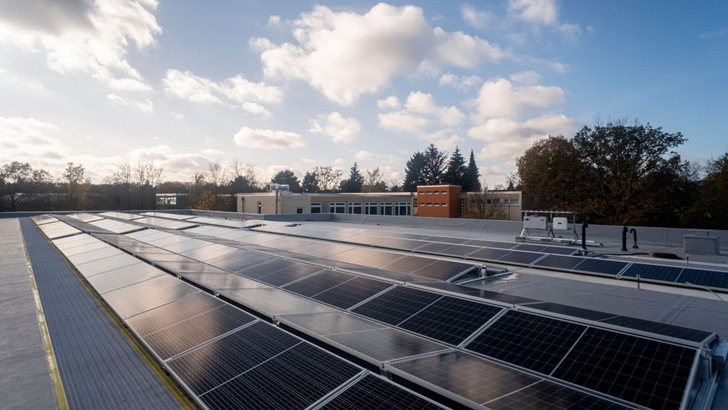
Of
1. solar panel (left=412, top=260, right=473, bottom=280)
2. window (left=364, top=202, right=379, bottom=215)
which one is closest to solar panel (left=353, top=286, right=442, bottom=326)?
solar panel (left=412, top=260, right=473, bottom=280)

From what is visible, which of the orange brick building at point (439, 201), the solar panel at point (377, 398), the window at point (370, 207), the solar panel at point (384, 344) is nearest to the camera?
the solar panel at point (377, 398)

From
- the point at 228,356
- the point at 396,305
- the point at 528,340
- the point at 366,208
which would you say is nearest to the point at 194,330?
the point at 228,356

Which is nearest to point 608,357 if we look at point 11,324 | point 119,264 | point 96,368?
point 96,368

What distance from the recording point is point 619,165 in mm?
34656

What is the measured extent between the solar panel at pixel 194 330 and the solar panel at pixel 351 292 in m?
1.63

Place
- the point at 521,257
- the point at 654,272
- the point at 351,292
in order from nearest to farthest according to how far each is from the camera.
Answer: the point at 351,292 → the point at 654,272 → the point at 521,257

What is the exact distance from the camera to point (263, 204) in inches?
1781

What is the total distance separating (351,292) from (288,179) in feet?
306

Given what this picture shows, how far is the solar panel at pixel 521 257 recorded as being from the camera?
12344 millimetres

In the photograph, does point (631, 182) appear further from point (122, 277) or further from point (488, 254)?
point (122, 277)

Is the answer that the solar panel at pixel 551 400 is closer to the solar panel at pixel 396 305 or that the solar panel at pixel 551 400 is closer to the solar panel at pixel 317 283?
the solar panel at pixel 396 305

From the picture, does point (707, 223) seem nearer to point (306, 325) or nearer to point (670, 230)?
point (670, 230)

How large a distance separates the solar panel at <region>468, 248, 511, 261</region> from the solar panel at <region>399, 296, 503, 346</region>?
7.96 m

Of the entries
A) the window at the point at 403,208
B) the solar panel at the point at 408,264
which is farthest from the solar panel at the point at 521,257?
the window at the point at 403,208
